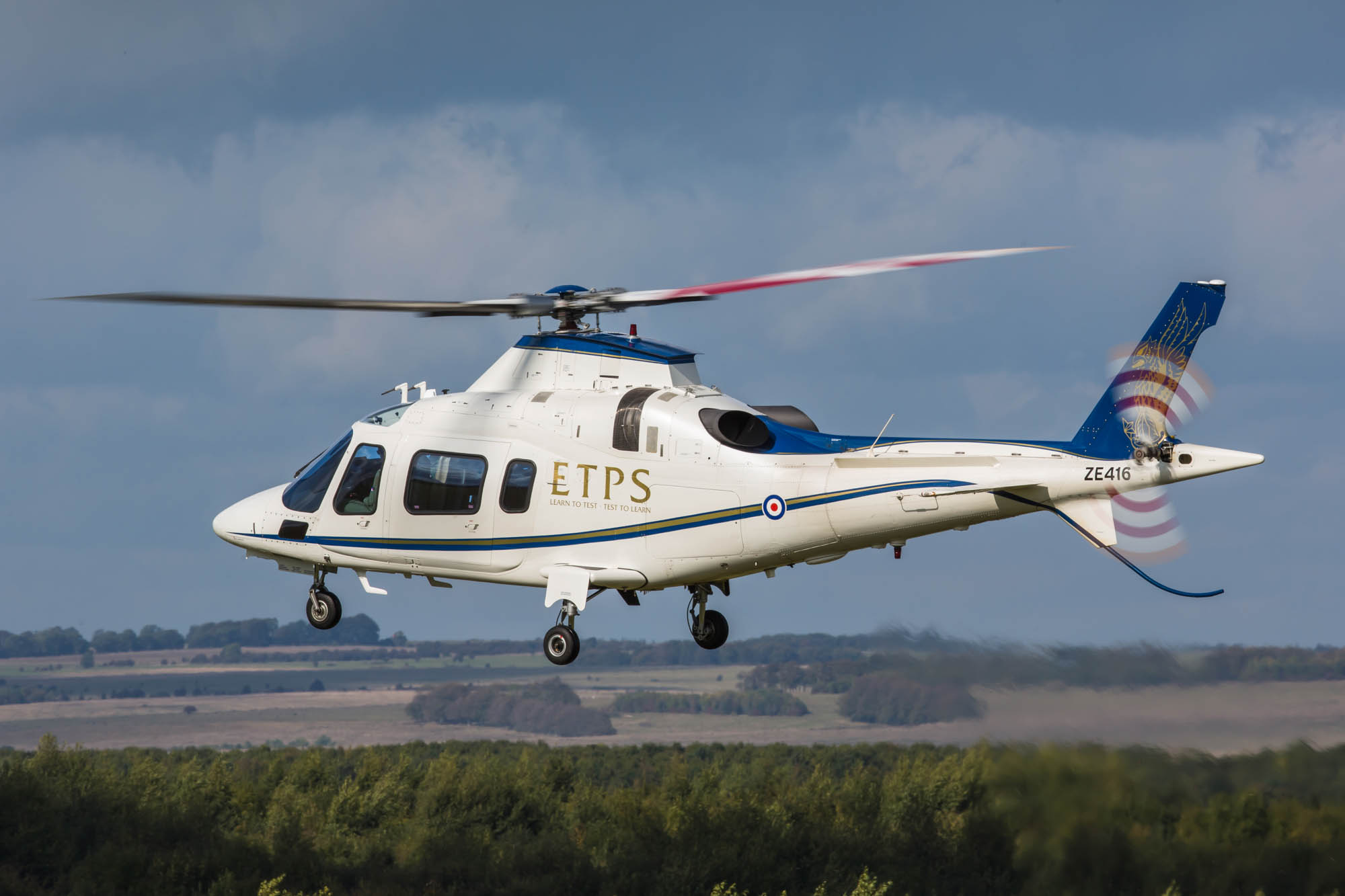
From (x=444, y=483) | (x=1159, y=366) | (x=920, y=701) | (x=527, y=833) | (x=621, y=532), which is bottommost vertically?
(x=527, y=833)

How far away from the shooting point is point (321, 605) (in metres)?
25.0

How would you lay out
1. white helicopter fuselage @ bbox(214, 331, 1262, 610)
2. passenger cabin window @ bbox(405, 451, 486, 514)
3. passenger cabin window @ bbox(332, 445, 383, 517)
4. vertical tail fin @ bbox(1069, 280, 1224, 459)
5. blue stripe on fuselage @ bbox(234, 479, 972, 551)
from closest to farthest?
vertical tail fin @ bbox(1069, 280, 1224, 459) < white helicopter fuselage @ bbox(214, 331, 1262, 610) < blue stripe on fuselage @ bbox(234, 479, 972, 551) < passenger cabin window @ bbox(405, 451, 486, 514) < passenger cabin window @ bbox(332, 445, 383, 517)

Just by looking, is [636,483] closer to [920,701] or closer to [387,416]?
[387,416]

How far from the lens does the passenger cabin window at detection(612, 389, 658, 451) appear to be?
21219 millimetres

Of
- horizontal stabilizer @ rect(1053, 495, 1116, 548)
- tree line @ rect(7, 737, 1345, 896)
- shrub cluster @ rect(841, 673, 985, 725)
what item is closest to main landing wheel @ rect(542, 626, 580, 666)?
horizontal stabilizer @ rect(1053, 495, 1116, 548)

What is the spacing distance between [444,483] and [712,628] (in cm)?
448

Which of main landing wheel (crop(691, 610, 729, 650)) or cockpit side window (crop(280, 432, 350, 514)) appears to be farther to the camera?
cockpit side window (crop(280, 432, 350, 514))

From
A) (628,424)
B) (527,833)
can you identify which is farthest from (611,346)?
(527,833)

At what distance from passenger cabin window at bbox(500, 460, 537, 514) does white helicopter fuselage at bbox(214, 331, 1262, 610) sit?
2 cm

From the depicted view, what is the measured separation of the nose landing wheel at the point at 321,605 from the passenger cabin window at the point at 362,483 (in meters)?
1.74

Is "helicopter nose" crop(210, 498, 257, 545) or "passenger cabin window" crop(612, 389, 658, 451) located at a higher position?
"passenger cabin window" crop(612, 389, 658, 451)

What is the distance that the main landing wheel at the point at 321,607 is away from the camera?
24.9m

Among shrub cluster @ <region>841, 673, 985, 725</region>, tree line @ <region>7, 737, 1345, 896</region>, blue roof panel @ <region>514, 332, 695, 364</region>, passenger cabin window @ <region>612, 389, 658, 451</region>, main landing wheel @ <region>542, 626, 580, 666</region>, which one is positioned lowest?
tree line @ <region>7, 737, 1345, 896</region>

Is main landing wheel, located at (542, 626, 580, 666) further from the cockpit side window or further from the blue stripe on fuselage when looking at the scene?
the cockpit side window
